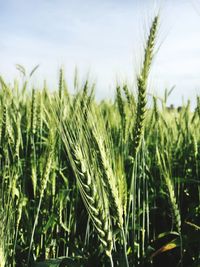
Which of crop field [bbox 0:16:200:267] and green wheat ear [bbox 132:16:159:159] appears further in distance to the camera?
green wheat ear [bbox 132:16:159:159]

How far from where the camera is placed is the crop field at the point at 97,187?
1.28 m

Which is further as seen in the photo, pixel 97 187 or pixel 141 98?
pixel 141 98

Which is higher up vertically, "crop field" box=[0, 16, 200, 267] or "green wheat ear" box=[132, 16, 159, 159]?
"green wheat ear" box=[132, 16, 159, 159]

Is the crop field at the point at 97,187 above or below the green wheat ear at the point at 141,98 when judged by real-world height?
below

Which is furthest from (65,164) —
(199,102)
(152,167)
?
(199,102)

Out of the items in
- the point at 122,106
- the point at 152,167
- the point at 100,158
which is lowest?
the point at 152,167

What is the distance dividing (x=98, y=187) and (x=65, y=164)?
1.40 meters

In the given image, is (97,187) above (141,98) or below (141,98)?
below

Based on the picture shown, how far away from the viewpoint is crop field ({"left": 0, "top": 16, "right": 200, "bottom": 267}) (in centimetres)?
128

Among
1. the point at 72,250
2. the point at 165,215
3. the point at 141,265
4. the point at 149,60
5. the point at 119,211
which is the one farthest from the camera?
the point at 165,215

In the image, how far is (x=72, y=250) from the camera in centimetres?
208

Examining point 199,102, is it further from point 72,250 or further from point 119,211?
point 119,211

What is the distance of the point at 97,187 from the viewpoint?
1253 millimetres

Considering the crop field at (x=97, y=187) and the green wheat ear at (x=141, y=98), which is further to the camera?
the green wheat ear at (x=141, y=98)
